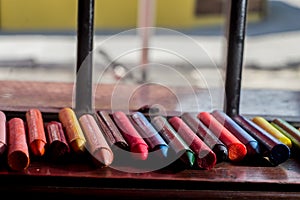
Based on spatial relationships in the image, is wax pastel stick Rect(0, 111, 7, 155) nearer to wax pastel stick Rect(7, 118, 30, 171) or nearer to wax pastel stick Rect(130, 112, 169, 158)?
wax pastel stick Rect(7, 118, 30, 171)

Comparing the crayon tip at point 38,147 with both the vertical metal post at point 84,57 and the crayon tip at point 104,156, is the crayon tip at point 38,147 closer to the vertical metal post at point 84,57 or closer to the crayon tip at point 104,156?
the crayon tip at point 104,156

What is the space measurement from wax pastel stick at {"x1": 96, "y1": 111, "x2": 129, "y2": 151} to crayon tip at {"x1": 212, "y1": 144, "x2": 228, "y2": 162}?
13 cm

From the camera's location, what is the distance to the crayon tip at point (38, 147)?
0.82 m

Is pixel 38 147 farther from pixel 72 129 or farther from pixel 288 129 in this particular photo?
pixel 288 129

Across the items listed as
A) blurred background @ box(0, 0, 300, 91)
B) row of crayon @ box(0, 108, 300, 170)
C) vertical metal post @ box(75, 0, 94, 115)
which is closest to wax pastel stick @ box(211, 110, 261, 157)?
row of crayon @ box(0, 108, 300, 170)

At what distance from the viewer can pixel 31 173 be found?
0.77 meters

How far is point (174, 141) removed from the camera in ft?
2.80

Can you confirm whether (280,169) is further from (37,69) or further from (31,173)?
(37,69)

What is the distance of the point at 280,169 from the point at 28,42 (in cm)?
408

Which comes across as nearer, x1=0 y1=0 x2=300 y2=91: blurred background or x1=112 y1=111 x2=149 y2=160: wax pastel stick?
x1=112 y1=111 x2=149 y2=160: wax pastel stick

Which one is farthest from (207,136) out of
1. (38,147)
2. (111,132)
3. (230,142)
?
(38,147)

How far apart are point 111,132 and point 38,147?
0.40 feet

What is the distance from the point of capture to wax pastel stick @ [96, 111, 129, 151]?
84cm

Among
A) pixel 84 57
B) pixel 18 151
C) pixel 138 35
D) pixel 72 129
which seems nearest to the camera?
pixel 18 151
